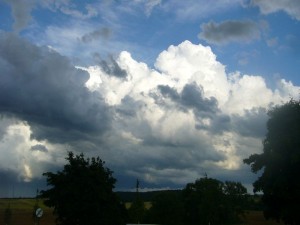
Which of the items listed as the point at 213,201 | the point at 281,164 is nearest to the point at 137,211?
the point at 213,201

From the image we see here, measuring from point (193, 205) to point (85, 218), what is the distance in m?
67.8

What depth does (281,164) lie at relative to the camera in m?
39.9

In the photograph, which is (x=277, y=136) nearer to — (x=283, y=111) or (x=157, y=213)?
(x=283, y=111)

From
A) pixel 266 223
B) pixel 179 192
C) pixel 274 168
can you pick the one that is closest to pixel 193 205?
pixel 179 192

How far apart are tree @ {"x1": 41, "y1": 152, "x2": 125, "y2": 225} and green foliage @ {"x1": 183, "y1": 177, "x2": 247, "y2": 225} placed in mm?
59132

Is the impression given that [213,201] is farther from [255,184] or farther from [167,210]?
[255,184]

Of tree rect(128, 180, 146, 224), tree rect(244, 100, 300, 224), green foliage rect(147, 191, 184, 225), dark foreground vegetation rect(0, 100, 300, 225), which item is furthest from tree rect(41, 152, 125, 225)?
tree rect(128, 180, 146, 224)

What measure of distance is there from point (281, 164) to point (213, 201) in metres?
60.7

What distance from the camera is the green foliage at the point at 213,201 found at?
3883 inches

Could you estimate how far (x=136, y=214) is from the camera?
105812 mm

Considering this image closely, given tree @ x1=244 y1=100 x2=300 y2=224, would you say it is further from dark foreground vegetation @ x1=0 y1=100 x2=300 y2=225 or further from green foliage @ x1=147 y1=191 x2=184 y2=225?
green foliage @ x1=147 y1=191 x2=184 y2=225

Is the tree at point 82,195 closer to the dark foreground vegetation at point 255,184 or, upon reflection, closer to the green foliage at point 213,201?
the dark foreground vegetation at point 255,184

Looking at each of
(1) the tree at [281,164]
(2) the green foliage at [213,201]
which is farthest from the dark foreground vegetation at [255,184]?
(2) the green foliage at [213,201]

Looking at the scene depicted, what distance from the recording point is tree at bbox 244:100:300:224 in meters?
38.8
